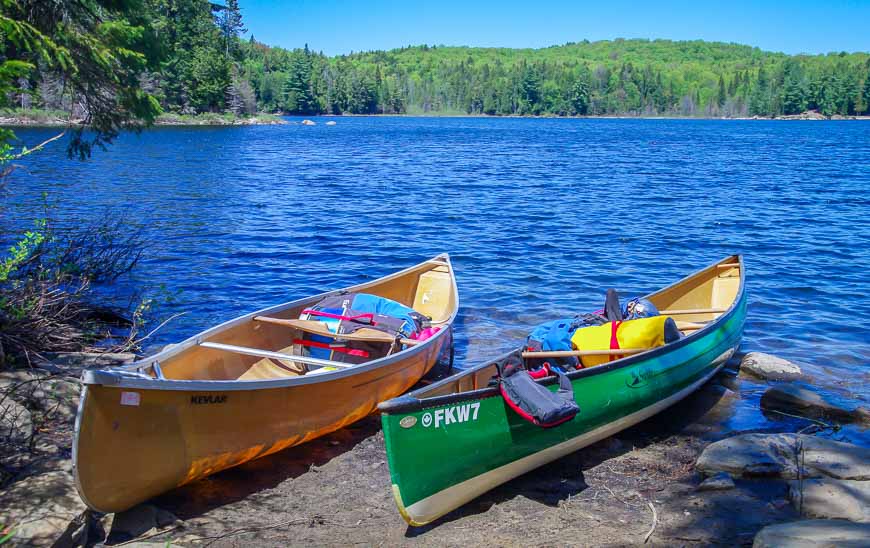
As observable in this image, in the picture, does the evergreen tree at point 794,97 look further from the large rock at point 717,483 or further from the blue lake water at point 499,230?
the large rock at point 717,483

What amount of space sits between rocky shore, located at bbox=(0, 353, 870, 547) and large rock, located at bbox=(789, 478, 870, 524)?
0.01m

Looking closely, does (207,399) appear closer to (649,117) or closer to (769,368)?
(769,368)

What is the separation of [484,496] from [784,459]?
113 inches

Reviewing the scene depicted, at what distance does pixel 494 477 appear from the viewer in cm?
634

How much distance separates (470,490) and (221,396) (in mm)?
2325

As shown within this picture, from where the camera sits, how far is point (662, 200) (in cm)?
2698

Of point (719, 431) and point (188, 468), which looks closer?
point (188, 468)

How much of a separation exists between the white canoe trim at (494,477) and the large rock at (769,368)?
256cm

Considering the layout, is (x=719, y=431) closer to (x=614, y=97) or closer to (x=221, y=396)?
(x=221, y=396)

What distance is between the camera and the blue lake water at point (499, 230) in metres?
13.0

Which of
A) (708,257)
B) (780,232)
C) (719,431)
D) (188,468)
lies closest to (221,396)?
(188,468)

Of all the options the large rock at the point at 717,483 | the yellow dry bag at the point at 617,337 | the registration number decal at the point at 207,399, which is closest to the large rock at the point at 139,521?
the registration number decal at the point at 207,399

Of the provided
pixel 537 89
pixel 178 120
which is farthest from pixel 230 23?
pixel 537 89

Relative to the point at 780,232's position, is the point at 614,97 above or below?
above
